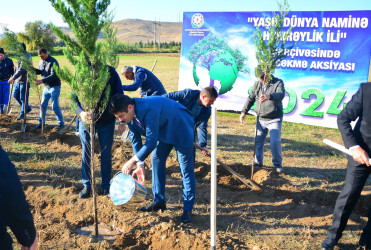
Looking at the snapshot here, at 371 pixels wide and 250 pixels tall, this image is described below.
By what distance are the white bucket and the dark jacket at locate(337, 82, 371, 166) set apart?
2.35 metres

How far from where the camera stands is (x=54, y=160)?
6.32m

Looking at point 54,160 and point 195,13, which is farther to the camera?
point 195,13

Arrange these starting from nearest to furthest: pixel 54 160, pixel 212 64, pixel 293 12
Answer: pixel 54 160 → pixel 293 12 → pixel 212 64

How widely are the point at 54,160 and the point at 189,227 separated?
11.7ft

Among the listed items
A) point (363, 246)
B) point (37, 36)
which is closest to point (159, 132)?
point (363, 246)

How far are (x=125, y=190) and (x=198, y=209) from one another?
122 centimetres

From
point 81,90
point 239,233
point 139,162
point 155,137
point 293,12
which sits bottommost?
point 239,233

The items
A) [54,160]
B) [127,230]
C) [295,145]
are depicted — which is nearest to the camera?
[127,230]

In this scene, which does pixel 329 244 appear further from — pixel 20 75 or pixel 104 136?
pixel 20 75

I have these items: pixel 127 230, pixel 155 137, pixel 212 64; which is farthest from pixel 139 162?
pixel 212 64

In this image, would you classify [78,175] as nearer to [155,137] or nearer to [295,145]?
[155,137]

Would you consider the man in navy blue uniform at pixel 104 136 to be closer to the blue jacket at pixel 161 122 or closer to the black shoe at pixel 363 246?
the blue jacket at pixel 161 122

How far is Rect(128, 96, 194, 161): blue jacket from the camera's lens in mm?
3564

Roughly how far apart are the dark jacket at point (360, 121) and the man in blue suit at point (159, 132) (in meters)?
1.71
